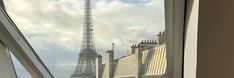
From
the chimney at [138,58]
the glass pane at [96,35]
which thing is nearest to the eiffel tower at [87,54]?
the glass pane at [96,35]

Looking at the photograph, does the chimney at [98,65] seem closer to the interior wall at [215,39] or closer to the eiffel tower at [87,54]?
the eiffel tower at [87,54]

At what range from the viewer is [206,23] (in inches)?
62.7

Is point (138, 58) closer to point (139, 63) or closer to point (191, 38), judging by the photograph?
point (139, 63)

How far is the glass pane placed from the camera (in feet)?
6.09

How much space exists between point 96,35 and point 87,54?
138 mm

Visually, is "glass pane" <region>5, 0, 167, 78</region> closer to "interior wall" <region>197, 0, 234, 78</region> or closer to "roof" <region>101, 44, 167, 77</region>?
"roof" <region>101, 44, 167, 77</region>

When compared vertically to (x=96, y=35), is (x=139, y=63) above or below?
below

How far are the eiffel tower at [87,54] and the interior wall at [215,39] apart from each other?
23.3 inches

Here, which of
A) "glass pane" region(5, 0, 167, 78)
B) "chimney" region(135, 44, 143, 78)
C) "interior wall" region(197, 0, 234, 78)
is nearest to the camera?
"interior wall" region(197, 0, 234, 78)

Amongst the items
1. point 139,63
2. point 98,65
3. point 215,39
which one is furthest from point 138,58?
point 215,39

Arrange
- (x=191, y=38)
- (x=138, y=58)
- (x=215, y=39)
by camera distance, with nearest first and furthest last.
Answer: (x=215, y=39) < (x=191, y=38) < (x=138, y=58)

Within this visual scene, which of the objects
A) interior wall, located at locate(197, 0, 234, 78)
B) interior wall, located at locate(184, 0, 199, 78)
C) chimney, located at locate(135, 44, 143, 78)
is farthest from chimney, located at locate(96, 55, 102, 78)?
interior wall, located at locate(197, 0, 234, 78)

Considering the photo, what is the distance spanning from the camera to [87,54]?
202cm

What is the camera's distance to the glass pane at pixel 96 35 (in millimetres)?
1855
